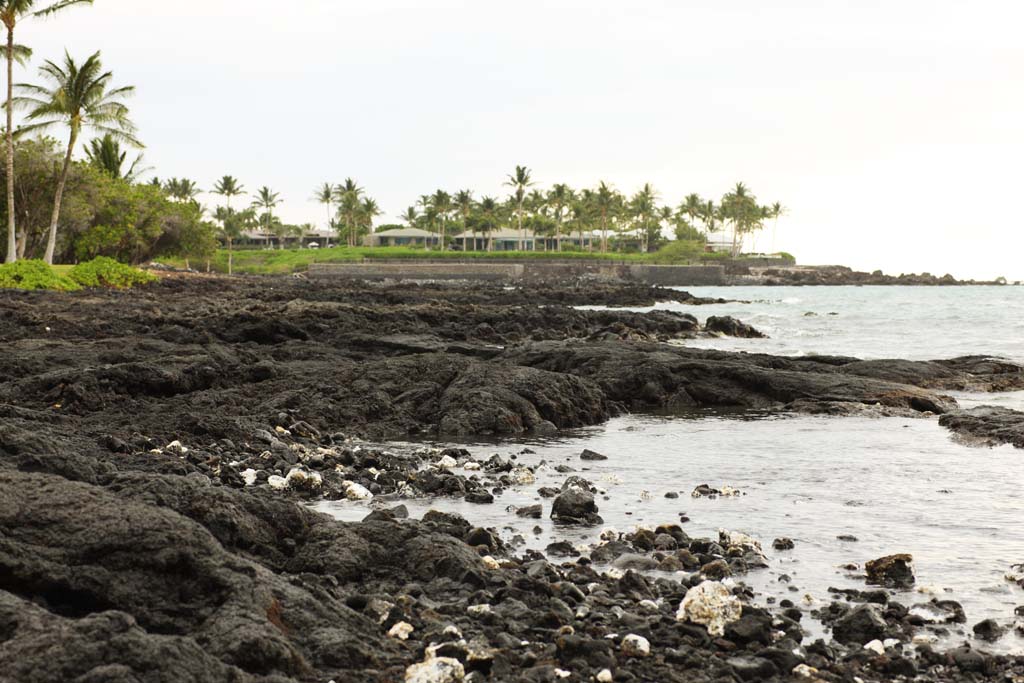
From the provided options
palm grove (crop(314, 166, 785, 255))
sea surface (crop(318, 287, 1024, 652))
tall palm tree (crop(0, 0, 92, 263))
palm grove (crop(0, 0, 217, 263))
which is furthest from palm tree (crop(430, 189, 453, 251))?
sea surface (crop(318, 287, 1024, 652))

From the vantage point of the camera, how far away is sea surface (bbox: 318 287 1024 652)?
270 inches

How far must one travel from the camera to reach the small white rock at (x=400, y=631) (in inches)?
203

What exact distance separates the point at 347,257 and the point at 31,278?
79.4 meters

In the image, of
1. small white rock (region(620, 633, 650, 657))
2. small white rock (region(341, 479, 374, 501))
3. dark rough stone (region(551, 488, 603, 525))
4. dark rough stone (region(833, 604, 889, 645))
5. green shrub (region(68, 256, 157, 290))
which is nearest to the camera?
small white rock (region(620, 633, 650, 657))

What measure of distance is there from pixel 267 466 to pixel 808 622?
19.9ft

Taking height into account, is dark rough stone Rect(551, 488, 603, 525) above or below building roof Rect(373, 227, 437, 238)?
below

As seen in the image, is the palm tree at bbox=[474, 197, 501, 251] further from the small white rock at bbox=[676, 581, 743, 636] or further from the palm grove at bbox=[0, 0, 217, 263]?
the small white rock at bbox=[676, 581, 743, 636]

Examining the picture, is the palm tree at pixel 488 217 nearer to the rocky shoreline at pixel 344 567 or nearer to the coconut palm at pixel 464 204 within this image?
the coconut palm at pixel 464 204

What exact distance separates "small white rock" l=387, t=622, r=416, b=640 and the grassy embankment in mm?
107571

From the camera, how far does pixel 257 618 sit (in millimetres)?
4648

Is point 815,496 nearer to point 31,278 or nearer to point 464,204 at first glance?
point 31,278

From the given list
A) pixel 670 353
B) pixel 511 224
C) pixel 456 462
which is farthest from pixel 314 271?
pixel 456 462

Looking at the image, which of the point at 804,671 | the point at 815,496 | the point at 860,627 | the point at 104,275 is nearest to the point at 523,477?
the point at 815,496

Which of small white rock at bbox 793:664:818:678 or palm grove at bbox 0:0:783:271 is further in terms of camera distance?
palm grove at bbox 0:0:783:271
